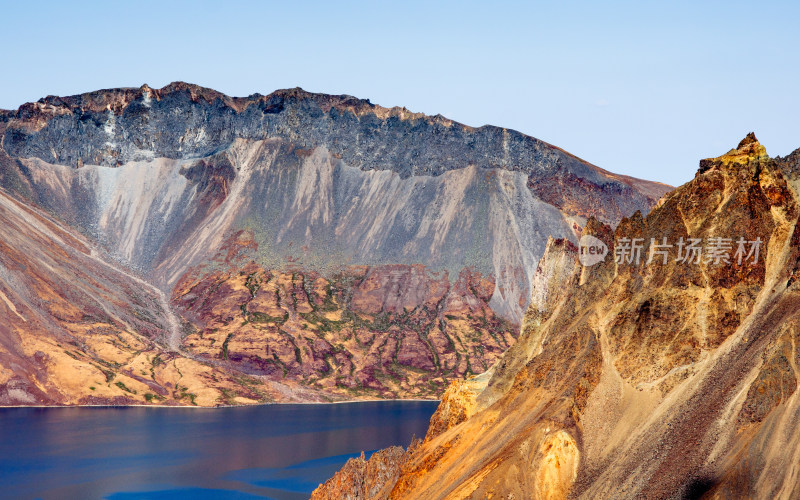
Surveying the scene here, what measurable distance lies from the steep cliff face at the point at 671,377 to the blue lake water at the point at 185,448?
42.7 metres

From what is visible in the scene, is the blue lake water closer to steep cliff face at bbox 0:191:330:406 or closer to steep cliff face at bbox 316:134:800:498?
steep cliff face at bbox 0:191:330:406

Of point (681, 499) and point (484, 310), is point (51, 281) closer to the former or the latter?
point (484, 310)

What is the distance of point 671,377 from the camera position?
43.2 meters

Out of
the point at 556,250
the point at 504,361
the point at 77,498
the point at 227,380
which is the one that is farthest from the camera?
the point at 227,380

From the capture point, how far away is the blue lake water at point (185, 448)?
90562 millimetres

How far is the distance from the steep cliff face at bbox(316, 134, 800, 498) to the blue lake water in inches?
1679

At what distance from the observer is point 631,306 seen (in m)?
47.9

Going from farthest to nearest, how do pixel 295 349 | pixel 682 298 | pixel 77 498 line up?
pixel 295 349
pixel 77 498
pixel 682 298

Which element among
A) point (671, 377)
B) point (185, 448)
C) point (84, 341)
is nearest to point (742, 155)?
point (671, 377)

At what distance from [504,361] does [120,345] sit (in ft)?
388

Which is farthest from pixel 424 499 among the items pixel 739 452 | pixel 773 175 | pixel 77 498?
pixel 77 498

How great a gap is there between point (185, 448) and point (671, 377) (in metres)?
80.8
